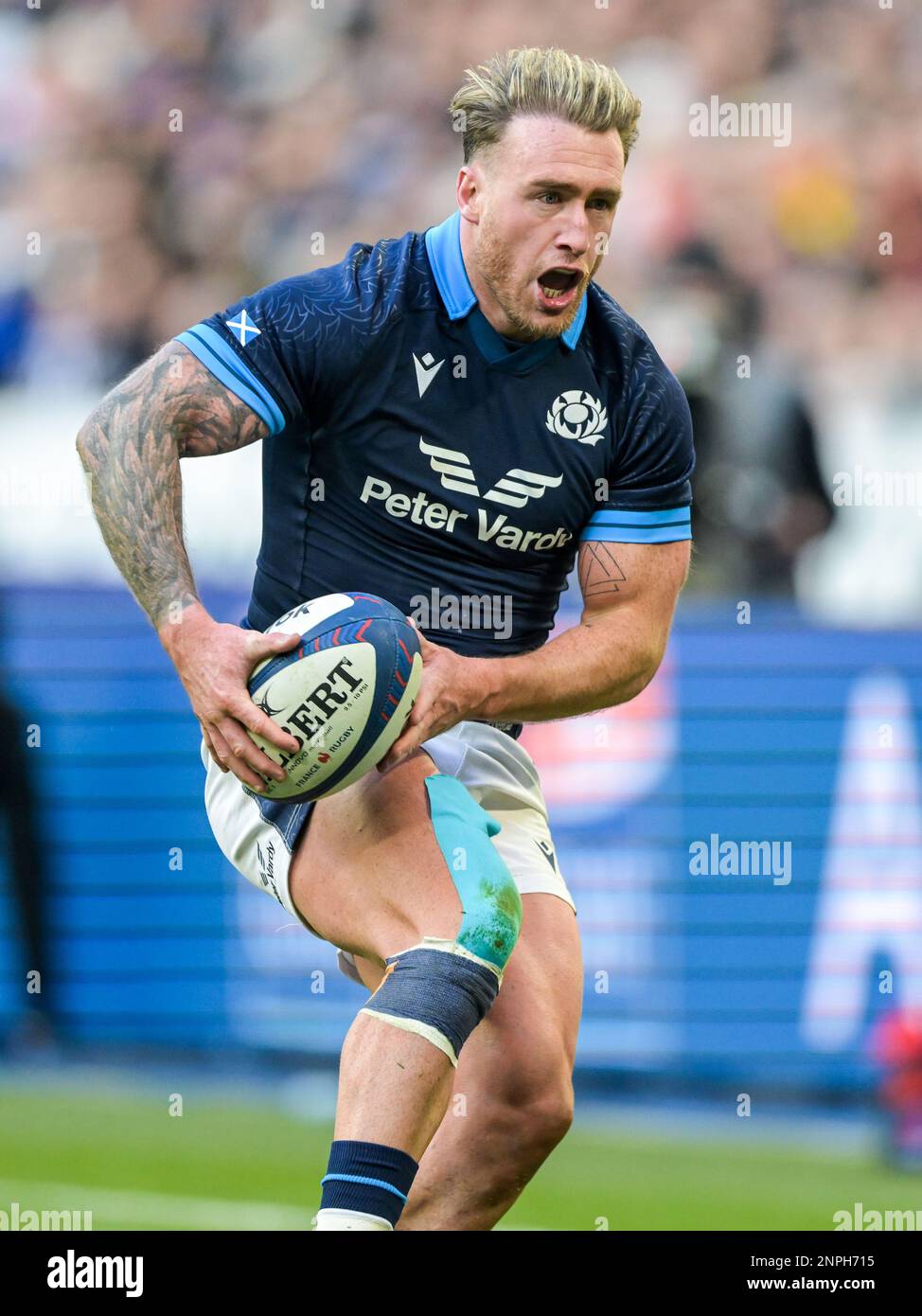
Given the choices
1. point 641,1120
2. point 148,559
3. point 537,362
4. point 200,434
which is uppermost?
point 537,362

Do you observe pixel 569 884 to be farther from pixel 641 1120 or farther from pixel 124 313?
pixel 124 313

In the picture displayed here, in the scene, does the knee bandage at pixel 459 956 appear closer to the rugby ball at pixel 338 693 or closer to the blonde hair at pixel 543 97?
the rugby ball at pixel 338 693

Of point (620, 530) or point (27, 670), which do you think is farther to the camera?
point (27, 670)

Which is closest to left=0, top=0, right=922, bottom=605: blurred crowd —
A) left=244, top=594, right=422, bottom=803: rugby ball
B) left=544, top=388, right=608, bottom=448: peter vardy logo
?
left=544, top=388, right=608, bottom=448: peter vardy logo

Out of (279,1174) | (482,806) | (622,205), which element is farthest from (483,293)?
(622,205)

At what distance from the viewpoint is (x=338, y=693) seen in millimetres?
3336

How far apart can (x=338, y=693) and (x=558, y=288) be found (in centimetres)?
103

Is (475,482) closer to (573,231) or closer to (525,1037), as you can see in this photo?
(573,231)

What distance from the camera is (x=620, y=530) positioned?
4.03 m

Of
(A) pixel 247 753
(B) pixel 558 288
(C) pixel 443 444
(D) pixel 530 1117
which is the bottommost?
(D) pixel 530 1117

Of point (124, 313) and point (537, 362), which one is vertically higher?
point (124, 313)

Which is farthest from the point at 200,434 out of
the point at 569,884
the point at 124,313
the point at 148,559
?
the point at 124,313

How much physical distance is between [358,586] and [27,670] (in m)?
4.10

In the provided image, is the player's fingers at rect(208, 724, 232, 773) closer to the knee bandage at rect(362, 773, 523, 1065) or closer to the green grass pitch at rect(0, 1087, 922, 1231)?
the knee bandage at rect(362, 773, 523, 1065)
